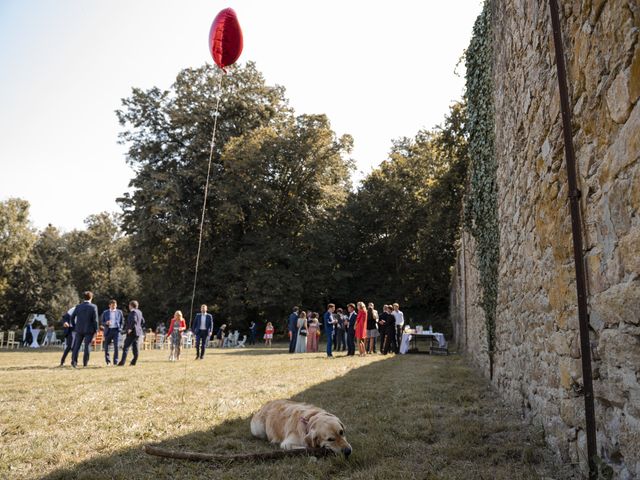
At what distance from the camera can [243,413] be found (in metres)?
5.91

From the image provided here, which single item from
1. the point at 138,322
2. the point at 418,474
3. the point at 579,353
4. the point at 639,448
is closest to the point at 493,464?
the point at 418,474

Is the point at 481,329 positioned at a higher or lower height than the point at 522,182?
lower

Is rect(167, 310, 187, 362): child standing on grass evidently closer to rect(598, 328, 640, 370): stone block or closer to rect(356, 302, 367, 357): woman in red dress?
rect(356, 302, 367, 357): woman in red dress

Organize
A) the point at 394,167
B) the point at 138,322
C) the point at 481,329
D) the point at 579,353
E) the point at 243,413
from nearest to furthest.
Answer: the point at 579,353 < the point at 243,413 < the point at 481,329 < the point at 138,322 < the point at 394,167

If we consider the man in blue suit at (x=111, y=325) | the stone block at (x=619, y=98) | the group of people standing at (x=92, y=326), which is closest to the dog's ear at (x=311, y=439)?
the stone block at (x=619, y=98)

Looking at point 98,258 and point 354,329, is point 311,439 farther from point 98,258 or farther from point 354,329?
point 98,258

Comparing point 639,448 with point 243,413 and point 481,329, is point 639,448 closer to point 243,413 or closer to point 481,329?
point 243,413

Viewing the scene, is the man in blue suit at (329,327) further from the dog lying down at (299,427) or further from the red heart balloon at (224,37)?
the dog lying down at (299,427)

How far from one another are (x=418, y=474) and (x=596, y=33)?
302cm

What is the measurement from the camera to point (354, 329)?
16625mm

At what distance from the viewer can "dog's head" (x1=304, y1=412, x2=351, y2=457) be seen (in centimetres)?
398

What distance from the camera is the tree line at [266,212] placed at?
28.5 metres

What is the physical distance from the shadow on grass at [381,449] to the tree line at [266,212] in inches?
737

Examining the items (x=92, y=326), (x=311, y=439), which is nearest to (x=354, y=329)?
(x=92, y=326)
